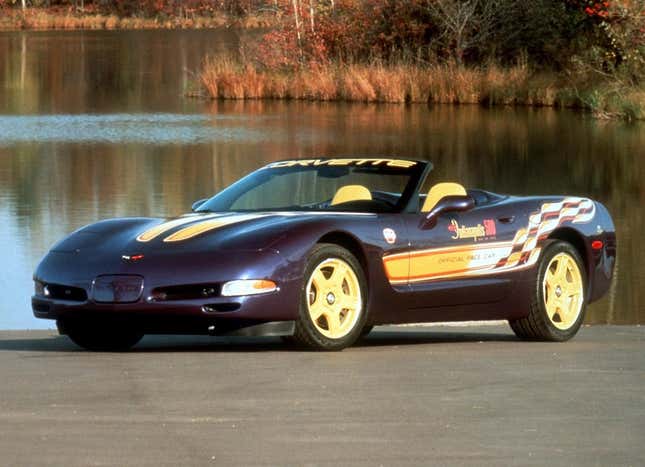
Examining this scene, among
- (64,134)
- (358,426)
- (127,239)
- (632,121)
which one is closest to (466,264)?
(127,239)

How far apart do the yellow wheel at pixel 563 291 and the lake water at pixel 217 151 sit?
8.75ft

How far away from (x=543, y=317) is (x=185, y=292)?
99.4 inches

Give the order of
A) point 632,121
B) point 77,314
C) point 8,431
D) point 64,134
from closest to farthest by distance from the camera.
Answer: point 8,431 → point 77,314 → point 64,134 → point 632,121

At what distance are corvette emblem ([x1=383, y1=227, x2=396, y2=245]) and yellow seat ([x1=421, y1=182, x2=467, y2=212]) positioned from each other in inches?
20.6

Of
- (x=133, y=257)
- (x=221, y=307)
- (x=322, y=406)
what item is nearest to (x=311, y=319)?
(x=221, y=307)

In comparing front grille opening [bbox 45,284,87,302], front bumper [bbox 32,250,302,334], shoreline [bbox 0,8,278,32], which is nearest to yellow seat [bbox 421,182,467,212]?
front bumper [bbox 32,250,302,334]

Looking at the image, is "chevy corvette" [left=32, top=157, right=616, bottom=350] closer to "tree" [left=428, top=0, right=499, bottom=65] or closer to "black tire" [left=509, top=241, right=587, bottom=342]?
"black tire" [left=509, top=241, right=587, bottom=342]

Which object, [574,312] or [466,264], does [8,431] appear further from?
[574,312]

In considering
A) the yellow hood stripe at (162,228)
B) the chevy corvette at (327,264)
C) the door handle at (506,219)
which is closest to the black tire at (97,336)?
the chevy corvette at (327,264)

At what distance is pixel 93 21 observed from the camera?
120 m

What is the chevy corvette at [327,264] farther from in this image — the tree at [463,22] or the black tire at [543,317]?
the tree at [463,22]

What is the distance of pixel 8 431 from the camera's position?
23.0 ft

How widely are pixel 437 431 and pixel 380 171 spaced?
4083 millimetres

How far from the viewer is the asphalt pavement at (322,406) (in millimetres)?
6660
